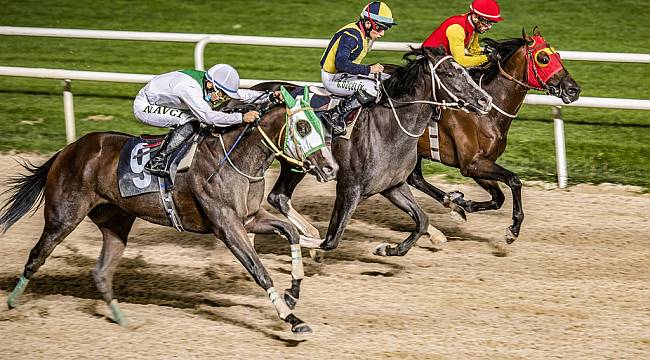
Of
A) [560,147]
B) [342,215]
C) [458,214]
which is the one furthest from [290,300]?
[560,147]

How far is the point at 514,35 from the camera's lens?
581 inches

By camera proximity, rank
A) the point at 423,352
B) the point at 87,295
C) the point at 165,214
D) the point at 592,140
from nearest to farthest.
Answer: the point at 423,352 < the point at 165,214 < the point at 87,295 < the point at 592,140

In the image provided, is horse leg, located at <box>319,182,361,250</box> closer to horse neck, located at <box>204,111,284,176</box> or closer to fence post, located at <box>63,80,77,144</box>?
horse neck, located at <box>204,111,284,176</box>

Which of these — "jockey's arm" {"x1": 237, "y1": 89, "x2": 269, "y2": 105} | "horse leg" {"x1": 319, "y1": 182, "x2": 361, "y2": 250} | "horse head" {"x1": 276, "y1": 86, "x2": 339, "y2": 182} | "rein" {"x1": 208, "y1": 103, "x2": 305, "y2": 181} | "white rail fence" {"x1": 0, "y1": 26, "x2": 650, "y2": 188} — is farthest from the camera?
"white rail fence" {"x1": 0, "y1": 26, "x2": 650, "y2": 188}

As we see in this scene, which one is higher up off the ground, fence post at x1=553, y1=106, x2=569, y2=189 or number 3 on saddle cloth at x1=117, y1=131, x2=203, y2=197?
number 3 on saddle cloth at x1=117, y1=131, x2=203, y2=197

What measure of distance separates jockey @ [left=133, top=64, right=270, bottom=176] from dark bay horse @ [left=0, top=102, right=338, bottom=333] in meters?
0.14

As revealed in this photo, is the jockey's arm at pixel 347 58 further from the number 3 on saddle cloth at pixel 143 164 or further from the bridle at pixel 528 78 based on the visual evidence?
the number 3 on saddle cloth at pixel 143 164

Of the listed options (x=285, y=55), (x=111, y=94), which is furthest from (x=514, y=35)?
(x=111, y=94)

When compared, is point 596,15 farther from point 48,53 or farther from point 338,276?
point 338,276

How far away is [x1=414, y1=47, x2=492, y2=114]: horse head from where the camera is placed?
7.67m

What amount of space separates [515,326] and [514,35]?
27.8 feet

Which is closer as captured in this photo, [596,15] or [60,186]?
[60,186]

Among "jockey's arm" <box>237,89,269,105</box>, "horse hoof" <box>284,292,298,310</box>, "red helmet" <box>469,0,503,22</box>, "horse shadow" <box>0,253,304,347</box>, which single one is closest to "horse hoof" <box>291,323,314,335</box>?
"horse hoof" <box>284,292,298,310</box>

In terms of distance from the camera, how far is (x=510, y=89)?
8586mm
